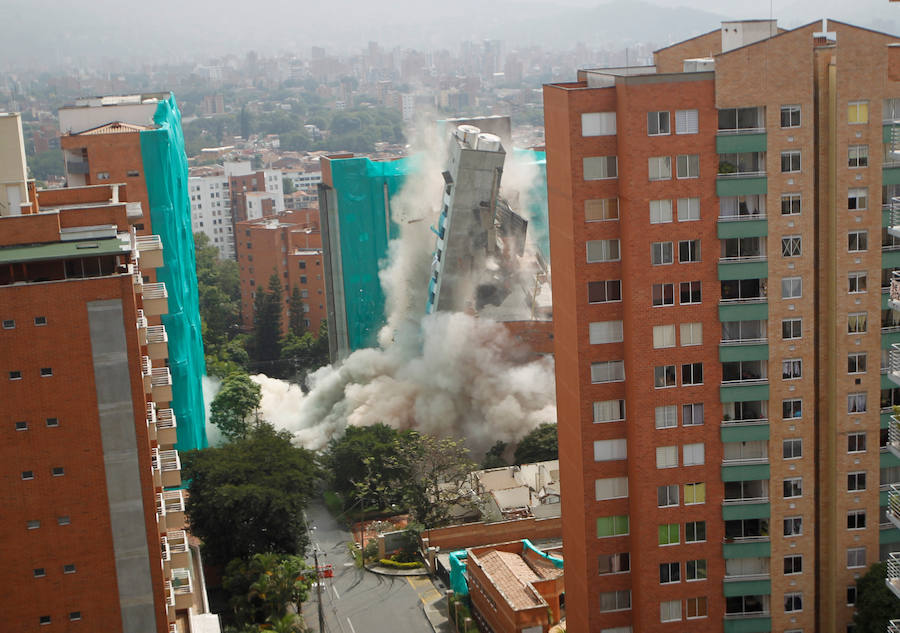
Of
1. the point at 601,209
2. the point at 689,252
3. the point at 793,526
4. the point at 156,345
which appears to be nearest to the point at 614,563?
the point at 793,526

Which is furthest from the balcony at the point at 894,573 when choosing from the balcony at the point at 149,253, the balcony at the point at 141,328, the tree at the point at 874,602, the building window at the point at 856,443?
the balcony at the point at 149,253

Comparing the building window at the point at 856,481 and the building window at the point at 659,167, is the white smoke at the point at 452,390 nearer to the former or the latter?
the building window at the point at 856,481

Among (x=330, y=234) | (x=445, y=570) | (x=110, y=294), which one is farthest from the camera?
(x=330, y=234)

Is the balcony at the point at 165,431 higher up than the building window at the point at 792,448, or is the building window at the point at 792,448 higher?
the balcony at the point at 165,431

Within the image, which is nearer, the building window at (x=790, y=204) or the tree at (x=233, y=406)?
the building window at (x=790, y=204)

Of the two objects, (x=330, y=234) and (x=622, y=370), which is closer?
(x=622, y=370)

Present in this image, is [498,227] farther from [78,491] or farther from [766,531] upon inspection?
[78,491]

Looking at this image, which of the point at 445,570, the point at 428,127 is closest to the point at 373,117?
the point at 428,127

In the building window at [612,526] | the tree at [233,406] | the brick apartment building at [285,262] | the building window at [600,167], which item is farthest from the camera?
the brick apartment building at [285,262]
